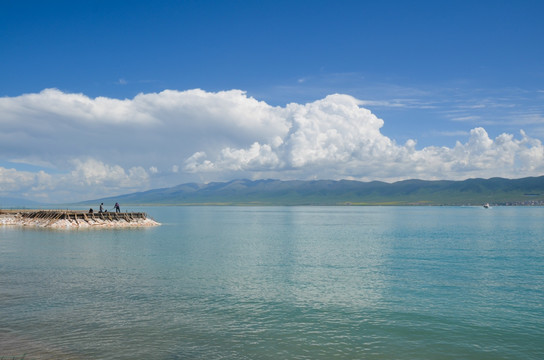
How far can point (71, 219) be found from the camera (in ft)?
339

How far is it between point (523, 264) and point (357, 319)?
3453 centimetres

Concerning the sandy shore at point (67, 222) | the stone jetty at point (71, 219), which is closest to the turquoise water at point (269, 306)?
the sandy shore at point (67, 222)

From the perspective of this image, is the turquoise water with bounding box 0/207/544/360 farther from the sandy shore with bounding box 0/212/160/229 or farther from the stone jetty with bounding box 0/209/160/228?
the stone jetty with bounding box 0/209/160/228

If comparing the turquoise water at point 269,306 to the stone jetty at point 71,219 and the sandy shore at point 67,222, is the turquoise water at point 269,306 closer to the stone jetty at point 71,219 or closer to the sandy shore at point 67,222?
the sandy shore at point 67,222

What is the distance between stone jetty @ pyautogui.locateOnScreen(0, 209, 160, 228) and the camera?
336 feet

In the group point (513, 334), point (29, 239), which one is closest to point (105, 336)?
point (513, 334)

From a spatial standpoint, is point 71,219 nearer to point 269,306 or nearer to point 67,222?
point 67,222

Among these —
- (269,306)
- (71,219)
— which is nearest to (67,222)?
(71,219)

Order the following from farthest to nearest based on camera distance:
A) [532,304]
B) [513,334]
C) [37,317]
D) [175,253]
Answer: [175,253], [532,304], [37,317], [513,334]

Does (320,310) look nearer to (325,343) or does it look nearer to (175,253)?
A: (325,343)

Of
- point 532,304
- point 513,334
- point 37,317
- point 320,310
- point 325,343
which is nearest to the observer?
point 325,343

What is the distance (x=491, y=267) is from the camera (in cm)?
4788

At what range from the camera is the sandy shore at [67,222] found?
101400 millimetres

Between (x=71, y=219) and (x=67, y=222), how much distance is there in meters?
1.96
